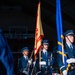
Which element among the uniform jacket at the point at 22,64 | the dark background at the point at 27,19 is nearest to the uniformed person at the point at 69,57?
the uniform jacket at the point at 22,64

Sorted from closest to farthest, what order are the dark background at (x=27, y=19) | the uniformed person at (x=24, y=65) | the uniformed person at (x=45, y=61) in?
the uniformed person at (x=45, y=61), the uniformed person at (x=24, y=65), the dark background at (x=27, y=19)

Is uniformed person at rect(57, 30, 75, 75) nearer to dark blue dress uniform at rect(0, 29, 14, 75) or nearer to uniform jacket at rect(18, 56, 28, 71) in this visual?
dark blue dress uniform at rect(0, 29, 14, 75)

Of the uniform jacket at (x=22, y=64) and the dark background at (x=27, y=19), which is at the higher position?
the dark background at (x=27, y=19)

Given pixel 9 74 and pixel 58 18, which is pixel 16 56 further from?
pixel 9 74

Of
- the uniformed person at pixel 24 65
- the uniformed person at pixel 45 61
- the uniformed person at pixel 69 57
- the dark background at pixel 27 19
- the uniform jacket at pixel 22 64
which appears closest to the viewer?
the uniformed person at pixel 69 57

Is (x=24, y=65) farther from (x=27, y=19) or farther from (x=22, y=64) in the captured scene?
(x=27, y=19)

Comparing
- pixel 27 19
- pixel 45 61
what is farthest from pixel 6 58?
pixel 27 19

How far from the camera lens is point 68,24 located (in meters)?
13.7

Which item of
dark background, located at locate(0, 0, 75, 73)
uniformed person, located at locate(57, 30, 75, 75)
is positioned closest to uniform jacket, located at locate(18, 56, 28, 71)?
uniformed person, located at locate(57, 30, 75, 75)

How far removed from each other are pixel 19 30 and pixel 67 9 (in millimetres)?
2402

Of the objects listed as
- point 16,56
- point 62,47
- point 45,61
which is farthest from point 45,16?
point 62,47

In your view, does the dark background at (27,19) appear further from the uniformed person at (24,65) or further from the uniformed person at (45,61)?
the uniformed person at (45,61)

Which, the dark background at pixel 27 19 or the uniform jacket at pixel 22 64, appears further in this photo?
the dark background at pixel 27 19

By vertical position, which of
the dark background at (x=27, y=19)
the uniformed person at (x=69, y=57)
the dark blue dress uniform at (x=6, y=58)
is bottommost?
the dark blue dress uniform at (x=6, y=58)
